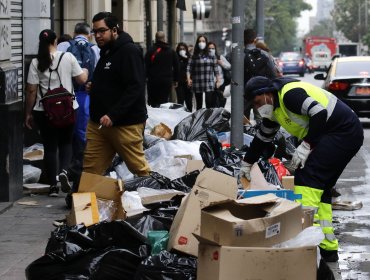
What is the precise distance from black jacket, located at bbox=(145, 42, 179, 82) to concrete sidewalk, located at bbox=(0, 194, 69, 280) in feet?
25.6

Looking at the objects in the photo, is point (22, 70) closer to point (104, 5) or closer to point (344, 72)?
point (104, 5)

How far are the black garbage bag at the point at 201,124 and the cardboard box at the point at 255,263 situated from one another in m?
7.11

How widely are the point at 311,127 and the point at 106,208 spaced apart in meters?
2.01

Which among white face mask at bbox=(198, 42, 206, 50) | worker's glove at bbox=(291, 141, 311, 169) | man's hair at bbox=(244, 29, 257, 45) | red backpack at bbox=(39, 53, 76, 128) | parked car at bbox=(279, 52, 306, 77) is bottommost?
parked car at bbox=(279, 52, 306, 77)

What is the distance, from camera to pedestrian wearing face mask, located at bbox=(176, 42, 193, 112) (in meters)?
21.7

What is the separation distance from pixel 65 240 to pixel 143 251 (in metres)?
0.56

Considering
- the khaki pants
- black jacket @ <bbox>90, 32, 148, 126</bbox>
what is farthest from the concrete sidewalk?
black jacket @ <bbox>90, 32, 148, 126</bbox>

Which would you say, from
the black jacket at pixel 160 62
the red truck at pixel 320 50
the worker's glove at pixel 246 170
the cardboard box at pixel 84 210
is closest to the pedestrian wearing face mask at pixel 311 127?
the worker's glove at pixel 246 170

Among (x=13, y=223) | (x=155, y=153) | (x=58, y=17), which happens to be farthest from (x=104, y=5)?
(x=13, y=223)

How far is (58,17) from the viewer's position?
1784cm

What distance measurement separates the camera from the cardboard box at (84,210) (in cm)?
821

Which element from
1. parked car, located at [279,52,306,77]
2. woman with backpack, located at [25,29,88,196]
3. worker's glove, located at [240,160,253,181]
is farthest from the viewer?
parked car, located at [279,52,306,77]

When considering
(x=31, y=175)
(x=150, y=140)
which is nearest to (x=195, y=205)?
(x=31, y=175)

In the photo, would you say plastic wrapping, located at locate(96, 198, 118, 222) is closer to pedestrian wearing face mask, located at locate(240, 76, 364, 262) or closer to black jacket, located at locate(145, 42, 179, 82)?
pedestrian wearing face mask, located at locate(240, 76, 364, 262)
